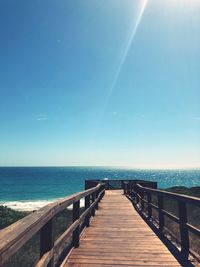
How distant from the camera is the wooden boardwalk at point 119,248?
461 cm

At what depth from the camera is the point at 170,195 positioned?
6.05 meters

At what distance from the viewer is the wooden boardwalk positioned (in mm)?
4605

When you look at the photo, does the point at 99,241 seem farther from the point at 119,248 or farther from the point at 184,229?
the point at 184,229

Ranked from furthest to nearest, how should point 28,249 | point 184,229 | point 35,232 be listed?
point 28,249 < point 184,229 < point 35,232

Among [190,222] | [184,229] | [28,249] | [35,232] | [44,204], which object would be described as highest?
[35,232]

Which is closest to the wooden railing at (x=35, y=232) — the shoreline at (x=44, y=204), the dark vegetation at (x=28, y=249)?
the dark vegetation at (x=28, y=249)

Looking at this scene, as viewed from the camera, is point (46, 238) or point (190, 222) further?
point (190, 222)

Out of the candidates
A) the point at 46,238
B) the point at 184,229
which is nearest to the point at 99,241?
the point at 184,229

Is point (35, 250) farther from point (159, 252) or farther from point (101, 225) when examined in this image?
point (159, 252)

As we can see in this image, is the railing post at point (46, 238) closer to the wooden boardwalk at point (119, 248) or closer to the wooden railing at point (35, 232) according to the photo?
the wooden railing at point (35, 232)

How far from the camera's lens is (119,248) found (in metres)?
5.52

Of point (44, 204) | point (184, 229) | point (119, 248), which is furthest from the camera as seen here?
point (44, 204)

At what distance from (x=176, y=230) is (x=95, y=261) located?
8.80m

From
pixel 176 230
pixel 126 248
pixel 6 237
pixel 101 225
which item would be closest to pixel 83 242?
pixel 126 248
